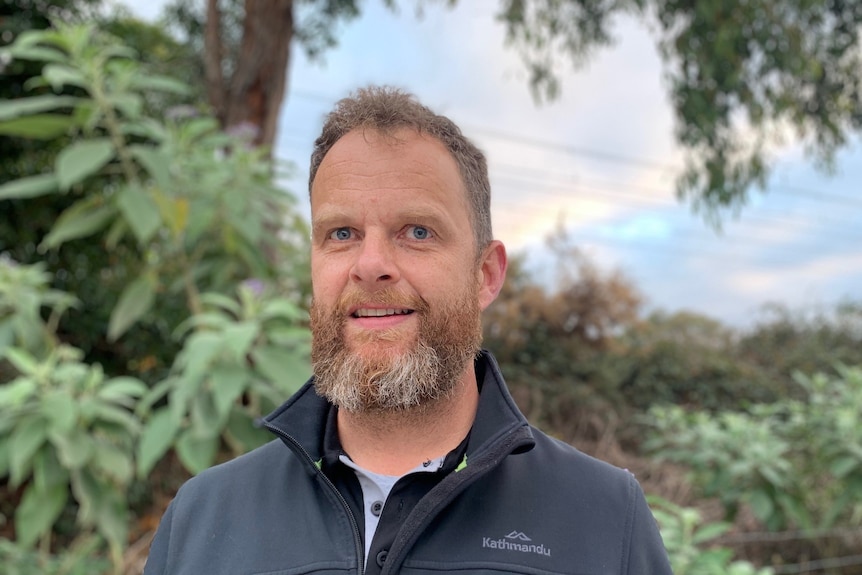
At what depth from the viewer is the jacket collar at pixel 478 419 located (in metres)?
1.24

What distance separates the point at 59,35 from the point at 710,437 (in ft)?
10.9

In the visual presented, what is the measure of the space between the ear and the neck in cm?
16

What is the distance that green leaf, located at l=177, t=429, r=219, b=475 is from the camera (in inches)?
101

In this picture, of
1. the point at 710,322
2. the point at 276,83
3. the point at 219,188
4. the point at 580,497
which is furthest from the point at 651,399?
the point at 580,497

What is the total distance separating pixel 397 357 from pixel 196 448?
1610 mm

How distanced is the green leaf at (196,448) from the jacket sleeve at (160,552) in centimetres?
117

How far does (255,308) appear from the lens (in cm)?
283

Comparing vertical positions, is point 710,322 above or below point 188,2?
below

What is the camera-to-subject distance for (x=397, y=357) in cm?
123

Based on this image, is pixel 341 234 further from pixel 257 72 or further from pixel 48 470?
pixel 257 72

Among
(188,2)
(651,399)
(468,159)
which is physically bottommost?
(651,399)

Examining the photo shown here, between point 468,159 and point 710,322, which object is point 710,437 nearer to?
point 468,159

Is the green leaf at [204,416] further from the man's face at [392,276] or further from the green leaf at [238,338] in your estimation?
the man's face at [392,276]

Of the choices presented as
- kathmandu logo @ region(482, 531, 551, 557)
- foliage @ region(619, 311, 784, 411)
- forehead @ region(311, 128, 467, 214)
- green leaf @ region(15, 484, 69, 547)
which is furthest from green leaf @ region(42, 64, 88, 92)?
foliage @ region(619, 311, 784, 411)
